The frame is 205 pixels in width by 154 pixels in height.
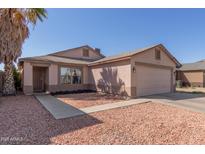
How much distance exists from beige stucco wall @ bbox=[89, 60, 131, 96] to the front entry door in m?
5.17

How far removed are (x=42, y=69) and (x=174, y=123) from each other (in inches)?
547

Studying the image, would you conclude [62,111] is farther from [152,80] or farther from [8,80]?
[152,80]

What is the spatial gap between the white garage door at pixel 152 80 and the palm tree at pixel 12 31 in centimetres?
930

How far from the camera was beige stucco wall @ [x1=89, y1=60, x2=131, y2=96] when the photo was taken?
11672mm

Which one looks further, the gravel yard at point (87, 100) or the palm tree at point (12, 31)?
the palm tree at point (12, 31)

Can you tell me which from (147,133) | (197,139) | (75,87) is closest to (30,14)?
(75,87)

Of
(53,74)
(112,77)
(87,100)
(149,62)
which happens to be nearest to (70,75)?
(53,74)

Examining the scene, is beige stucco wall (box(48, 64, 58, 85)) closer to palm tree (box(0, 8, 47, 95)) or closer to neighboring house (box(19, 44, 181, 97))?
neighboring house (box(19, 44, 181, 97))

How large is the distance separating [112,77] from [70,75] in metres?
4.95

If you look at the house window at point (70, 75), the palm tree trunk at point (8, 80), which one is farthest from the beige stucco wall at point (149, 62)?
the palm tree trunk at point (8, 80)

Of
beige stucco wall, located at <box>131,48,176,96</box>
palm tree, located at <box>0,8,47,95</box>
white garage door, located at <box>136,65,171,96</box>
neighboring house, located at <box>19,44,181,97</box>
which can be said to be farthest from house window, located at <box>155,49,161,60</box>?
palm tree, located at <box>0,8,47,95</box>

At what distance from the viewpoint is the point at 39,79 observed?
15.6 meters

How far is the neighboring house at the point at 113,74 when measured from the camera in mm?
11797

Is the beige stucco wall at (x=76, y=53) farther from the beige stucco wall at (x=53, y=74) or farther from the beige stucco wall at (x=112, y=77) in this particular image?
the beige stucco wall at (x=53, y=74)
